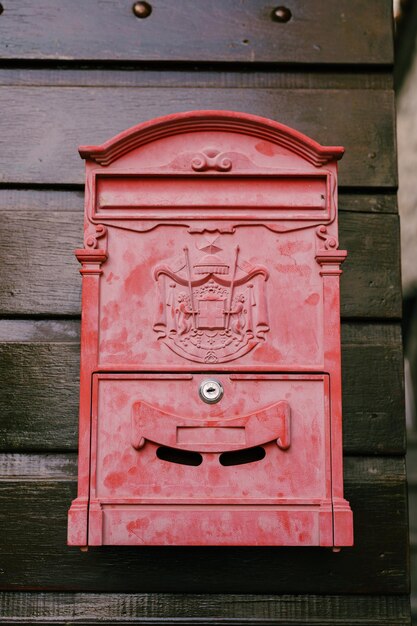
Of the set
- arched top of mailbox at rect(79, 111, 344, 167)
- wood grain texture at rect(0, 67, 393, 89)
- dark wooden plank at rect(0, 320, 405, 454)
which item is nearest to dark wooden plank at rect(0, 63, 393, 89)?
wood grain texture at rect(0, 67, 393, 89)

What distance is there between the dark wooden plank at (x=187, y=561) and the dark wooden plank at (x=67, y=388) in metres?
0.14

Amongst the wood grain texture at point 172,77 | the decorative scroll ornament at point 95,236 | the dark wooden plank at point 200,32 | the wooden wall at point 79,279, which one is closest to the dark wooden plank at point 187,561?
the wooden wall at point 79,279

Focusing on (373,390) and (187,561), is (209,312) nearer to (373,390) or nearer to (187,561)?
(373,390)

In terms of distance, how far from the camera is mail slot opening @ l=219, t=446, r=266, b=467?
1961 mm

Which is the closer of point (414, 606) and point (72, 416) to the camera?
point (72, 416)

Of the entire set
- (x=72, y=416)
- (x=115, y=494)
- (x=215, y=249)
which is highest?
(x=215, y=249)

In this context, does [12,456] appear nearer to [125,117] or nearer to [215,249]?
[215,249]

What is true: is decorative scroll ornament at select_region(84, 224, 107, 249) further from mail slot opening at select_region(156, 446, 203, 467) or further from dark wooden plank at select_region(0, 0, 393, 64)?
dark wooden plank at select_region(0, 0, 393, 64)

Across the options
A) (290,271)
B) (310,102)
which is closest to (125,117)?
(310,102)

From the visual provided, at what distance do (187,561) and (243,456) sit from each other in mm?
341

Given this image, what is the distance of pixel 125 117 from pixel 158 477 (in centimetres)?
113

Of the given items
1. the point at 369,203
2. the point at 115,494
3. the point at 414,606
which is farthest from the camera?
the point at 414,606

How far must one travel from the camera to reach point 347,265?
215 cm

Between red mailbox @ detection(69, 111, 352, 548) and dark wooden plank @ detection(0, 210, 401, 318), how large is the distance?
36 centimetres
